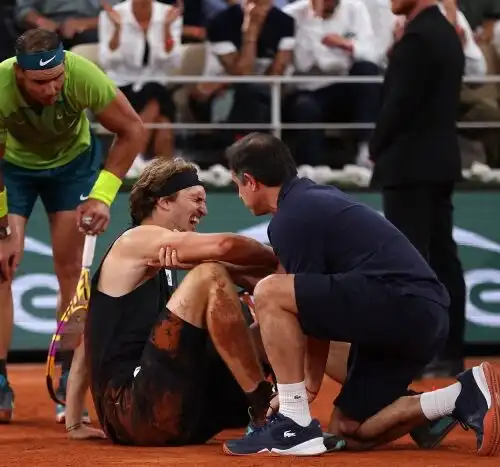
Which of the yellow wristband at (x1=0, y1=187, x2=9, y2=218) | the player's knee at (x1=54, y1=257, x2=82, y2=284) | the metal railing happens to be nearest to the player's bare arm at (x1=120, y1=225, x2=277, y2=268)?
the yellow wristband at (x1=0, y1=187, x2=9, y2=218)

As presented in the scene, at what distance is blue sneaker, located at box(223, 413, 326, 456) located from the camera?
16.4 feet

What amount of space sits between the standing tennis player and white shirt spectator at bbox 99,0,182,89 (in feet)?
8.52

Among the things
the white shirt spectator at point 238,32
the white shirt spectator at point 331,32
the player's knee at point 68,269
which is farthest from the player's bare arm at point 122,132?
the white shirt spectator at point 331,32

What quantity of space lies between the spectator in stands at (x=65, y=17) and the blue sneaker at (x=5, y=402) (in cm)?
398

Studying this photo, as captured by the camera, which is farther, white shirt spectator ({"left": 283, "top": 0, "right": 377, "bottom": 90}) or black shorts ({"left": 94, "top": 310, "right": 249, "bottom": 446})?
white shirt spectator ({"left": 283, "top": 0, "right": 377, "bottom": 90})

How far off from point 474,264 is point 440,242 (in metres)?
1.65

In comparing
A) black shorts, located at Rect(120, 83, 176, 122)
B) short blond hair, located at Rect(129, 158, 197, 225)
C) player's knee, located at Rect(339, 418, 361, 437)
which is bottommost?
black shorts, located at Rect(120, 83, 176, 122)

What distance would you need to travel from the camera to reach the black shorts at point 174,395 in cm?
524

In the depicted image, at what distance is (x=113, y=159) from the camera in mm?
7004

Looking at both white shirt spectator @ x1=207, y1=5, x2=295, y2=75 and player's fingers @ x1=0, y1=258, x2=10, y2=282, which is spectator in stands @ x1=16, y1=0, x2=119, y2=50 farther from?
player's fingers @ x1=0, y1=258, x2=10, y2=282

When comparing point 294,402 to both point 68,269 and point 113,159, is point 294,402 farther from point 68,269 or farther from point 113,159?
point 68,269

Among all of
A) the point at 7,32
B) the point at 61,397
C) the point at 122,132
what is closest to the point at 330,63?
the point at 7,32

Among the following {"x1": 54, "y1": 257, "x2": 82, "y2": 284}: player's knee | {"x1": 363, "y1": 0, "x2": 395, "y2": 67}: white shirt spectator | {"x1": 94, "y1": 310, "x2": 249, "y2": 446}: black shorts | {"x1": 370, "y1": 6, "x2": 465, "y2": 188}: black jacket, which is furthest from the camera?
{"x1": 363, "y1": 0, "x2": 395, "y2": 67}: white shirt spectator

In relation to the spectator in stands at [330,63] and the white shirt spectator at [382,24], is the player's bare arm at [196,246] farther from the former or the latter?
the white shirt spectator at [382,24]
